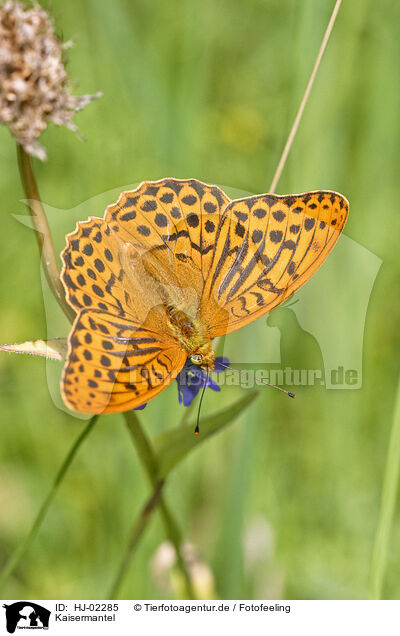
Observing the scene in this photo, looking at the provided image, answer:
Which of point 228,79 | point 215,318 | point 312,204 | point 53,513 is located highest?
point 228,79

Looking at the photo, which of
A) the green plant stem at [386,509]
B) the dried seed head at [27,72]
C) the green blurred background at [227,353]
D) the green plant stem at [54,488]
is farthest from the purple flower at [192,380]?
the dried seed head at [27,72]

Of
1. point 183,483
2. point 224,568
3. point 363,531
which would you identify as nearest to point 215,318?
point 224,568

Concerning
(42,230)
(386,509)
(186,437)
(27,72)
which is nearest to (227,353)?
(186,437)

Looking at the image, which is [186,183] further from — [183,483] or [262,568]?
[262,568]

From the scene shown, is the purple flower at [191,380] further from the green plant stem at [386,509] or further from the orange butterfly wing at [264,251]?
the green plant stem at [386,509]

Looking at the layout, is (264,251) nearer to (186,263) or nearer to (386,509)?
(186,263)
